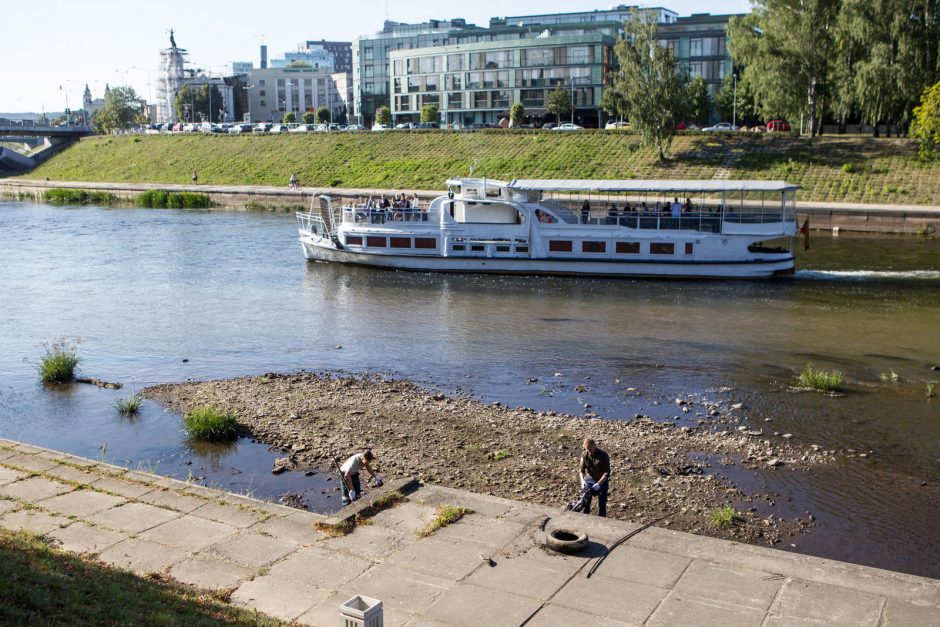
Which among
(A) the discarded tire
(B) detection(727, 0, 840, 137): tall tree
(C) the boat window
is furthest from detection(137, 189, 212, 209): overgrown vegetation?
(A) the discarded tire

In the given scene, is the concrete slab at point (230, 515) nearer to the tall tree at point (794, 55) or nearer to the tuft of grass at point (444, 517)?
the tuft of grass at point (444, 517)

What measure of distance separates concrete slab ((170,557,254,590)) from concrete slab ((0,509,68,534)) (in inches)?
114

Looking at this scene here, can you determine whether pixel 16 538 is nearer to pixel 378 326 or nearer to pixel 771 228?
pixel 378 326

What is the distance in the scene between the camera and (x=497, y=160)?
8812cm

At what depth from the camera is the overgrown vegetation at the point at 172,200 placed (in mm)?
88875

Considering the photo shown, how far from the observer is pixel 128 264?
54.2 m

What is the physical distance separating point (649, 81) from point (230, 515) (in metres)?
67.9

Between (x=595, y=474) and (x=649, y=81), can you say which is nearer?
(x=595, y=474)

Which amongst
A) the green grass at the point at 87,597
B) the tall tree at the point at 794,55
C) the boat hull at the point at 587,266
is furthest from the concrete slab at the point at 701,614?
the tall tree at the point at 794,55

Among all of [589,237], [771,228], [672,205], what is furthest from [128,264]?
[771,228]

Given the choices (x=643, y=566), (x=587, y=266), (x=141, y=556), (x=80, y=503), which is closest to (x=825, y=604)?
(x=643, y=566)

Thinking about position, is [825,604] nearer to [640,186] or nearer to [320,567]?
[320,567]

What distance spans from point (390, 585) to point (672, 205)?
3792 centimetres

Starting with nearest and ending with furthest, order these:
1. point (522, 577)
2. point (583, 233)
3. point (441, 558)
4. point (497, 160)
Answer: point (522, 577)
point (441, 558)
point (583, 233)
point (497, 160)
